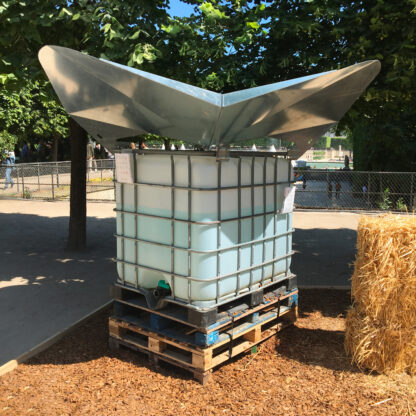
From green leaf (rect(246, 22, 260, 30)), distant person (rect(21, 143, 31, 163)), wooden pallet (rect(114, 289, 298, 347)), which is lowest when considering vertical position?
wooden pallet (rect(114, 289, 298, 347))

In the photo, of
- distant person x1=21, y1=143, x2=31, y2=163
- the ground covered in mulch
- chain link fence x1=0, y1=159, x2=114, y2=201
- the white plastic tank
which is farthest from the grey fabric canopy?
distant person x1=21, y1=143, x2=31, y2=163

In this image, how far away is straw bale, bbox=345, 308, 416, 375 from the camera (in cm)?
391

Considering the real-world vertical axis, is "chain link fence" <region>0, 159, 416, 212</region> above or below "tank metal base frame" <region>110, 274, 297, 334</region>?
above

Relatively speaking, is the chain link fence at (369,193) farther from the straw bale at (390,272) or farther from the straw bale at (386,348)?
the straw bale at (386,348)

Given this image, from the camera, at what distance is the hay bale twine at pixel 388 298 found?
12.7ft

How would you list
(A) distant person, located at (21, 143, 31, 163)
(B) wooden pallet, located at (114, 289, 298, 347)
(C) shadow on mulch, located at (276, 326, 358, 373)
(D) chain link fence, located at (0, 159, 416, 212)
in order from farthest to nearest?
1. (A) distant person, located at (21, 143, 31, 163)
2. (D) chain link fence, located at (0, 159, 416, 212)
3. (C) shadow on mulch, located at (276, 326, 358, 373)
4. (B) wooden pallet, located at (114, 289, 298, 347)

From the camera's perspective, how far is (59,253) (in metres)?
8.49

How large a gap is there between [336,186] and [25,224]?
10945mm

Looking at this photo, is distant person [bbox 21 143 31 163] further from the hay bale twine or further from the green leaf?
the hay bale twine

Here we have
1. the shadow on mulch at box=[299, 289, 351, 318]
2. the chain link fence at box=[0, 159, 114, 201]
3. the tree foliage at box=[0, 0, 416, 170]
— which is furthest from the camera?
the chain link fence at box=[0, 159, 114, 201]

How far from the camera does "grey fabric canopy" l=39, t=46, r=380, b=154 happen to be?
10.8 ft

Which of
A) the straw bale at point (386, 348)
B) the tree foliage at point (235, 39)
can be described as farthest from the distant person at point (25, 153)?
the straw bale at point (386, 348)

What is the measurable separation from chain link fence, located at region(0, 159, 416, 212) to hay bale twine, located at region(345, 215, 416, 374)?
9.50 metres

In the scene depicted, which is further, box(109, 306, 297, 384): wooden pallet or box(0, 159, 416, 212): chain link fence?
box(0, 159, 416, 212): chain link fence
